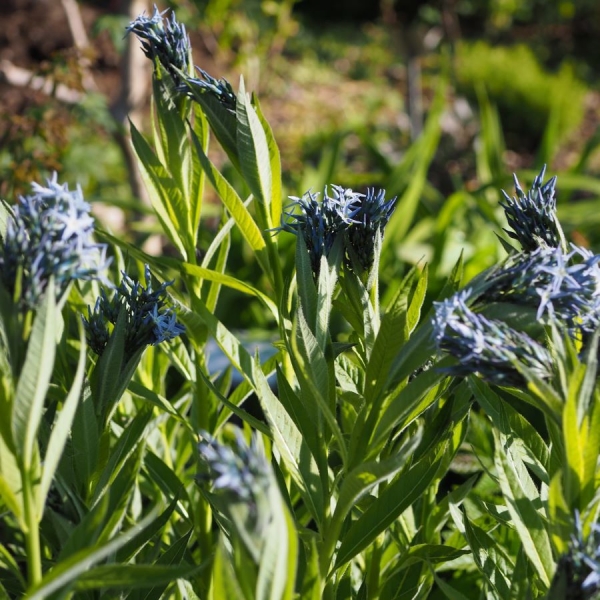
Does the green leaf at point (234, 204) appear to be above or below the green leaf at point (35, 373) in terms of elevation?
above

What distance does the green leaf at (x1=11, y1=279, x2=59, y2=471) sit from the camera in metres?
0.65

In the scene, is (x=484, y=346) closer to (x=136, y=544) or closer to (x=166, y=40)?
(x=136, y=544)

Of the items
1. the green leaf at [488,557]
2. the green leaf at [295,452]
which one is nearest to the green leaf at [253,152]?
the green leaf at [295,452]

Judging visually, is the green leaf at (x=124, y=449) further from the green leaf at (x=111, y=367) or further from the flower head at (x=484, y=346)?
the flower head at (x=484, y=346)

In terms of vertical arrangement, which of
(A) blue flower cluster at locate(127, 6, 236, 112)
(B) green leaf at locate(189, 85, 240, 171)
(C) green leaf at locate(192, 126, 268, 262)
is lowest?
(C) green leaf at locate(192, 126, 268, 262)

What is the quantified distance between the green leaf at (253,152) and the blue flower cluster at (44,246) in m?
0.27

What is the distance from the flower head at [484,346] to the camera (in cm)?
67

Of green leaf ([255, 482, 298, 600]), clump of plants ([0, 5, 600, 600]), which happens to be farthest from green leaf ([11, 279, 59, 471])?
green leaf ([255, 482, 298, 600])

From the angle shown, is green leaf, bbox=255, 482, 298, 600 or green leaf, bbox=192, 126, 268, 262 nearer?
green leaf, bbox=255, 482, 298, 600

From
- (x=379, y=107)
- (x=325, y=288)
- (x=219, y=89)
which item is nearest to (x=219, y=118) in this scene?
(x=219, y=89)

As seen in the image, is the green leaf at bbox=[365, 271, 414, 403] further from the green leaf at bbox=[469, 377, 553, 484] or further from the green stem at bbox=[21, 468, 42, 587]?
the green stem at bbox=[21, 468, 42, 587]

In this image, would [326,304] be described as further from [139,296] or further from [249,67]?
[249,67]

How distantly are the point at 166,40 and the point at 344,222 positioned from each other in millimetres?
331

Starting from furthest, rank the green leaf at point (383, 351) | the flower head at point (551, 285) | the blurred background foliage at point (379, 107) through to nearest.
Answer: the blurred background foliage at point (379, 107) → the green leaf at point (383, 351) → the flower head at point (551, 285)
